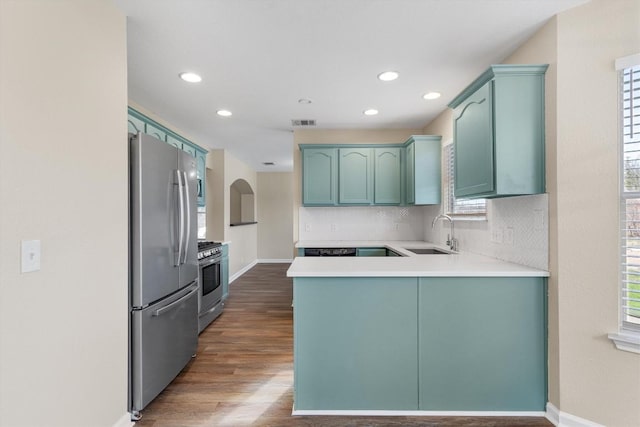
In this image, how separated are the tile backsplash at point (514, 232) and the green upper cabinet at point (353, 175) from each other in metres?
1.37

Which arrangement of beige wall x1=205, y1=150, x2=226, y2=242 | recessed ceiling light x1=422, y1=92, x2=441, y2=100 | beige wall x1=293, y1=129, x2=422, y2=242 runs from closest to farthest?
recessed ceiling light x1=422, y1=92, x2=441, y2=100 → beige wall x1=293, y1=129, x2=422, y2=242 → beige wall x1=205, y1=150, x2=226, y2=242

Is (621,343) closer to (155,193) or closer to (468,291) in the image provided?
(468,291)

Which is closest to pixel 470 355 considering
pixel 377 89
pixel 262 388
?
pixel 262 388

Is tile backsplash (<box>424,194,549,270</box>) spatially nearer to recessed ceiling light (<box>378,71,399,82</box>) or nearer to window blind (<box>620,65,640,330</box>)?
window blind (<box>620,65,640,330</box>)

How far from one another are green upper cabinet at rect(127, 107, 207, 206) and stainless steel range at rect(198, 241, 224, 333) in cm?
118

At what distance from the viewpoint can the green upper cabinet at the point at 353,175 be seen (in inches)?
159

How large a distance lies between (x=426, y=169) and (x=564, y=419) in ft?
8.52

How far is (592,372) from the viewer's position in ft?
5.60

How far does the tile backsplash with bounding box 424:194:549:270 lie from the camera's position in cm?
194

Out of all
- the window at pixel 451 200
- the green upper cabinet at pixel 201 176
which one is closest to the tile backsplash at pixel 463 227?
the window at pixel 451 200
